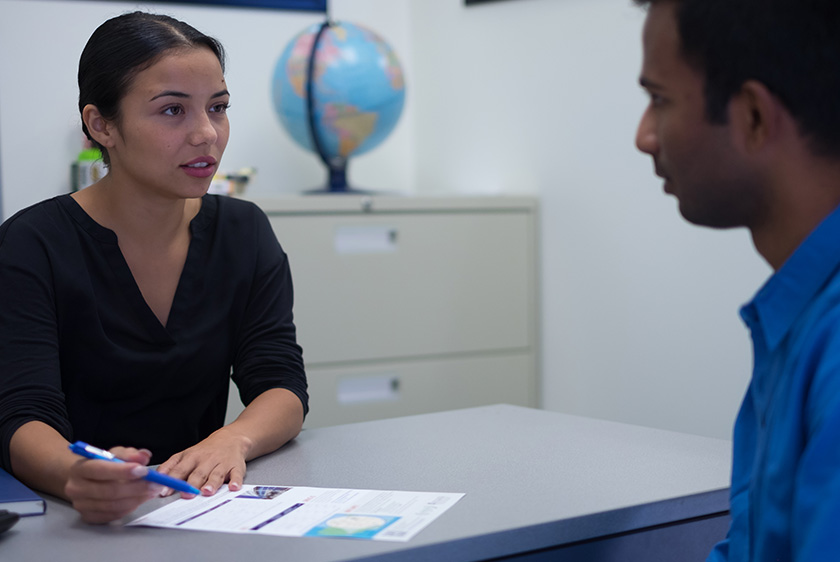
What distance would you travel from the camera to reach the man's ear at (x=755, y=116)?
2.23ft

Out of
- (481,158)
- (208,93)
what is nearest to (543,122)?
(481,158)

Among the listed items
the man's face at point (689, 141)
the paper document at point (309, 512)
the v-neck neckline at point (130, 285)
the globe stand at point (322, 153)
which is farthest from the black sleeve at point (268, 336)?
the globe stand at point (322, 153)

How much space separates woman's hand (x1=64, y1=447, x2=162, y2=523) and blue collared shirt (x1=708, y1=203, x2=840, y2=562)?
54 centimetres

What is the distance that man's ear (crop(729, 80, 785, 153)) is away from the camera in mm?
681

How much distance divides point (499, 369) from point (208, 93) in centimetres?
140

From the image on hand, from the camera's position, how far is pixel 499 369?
2.57 m

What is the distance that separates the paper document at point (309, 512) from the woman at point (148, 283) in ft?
0.70

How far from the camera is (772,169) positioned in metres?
0.70

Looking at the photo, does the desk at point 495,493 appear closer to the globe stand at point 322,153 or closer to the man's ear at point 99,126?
the man's ear at point 99,126

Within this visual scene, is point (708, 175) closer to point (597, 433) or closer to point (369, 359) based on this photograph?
point (597, 433)

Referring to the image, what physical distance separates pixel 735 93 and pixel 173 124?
2.85 feet

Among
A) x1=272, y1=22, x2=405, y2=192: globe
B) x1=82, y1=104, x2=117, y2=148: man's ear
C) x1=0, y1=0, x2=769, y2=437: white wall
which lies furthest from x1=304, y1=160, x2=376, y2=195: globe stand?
x1=82, y1=104, x2=117, y2=148: man's ear

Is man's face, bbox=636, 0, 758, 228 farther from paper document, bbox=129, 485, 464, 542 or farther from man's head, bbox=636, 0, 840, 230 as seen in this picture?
paper document, bbox=129, 485, 464, 542

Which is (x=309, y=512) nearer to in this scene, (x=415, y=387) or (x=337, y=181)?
(x=415, y=387)
